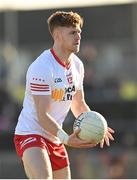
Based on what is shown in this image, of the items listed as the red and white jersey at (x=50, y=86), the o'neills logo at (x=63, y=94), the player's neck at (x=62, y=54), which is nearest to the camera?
the red and white jersey at (x=50, y=86)

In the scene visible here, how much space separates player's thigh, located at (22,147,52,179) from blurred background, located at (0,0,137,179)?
4.65 m

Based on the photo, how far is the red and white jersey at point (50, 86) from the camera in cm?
876

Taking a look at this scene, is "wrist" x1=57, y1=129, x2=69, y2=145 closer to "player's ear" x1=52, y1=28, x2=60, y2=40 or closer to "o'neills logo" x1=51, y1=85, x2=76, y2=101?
"o'neills logo" x1=51, y1=85, x2=76, y2=101

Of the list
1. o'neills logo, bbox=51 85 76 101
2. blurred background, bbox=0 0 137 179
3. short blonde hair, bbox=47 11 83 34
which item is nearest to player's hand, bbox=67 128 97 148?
o'neills logo, bbox=51 85 76 101

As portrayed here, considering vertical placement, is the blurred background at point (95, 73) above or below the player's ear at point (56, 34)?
below

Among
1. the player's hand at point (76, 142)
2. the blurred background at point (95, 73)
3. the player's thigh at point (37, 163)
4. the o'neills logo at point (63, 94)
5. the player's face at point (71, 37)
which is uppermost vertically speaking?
the player's face at point (71, 37)

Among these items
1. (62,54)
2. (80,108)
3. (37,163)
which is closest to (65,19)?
(62,54)

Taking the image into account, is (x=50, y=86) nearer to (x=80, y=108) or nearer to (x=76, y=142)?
(x=76, y=142)

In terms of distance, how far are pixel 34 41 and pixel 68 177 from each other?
1548cm

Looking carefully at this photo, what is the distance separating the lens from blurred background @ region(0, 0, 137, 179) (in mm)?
15242

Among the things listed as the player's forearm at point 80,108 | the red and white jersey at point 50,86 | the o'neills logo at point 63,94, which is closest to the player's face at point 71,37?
the red and white jersey at point 50,86

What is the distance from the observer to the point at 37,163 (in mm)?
8656

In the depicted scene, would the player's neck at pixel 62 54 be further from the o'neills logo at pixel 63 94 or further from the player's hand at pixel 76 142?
the player's hand at pixel 76 142

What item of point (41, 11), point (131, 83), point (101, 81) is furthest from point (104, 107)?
point (41, 11)
